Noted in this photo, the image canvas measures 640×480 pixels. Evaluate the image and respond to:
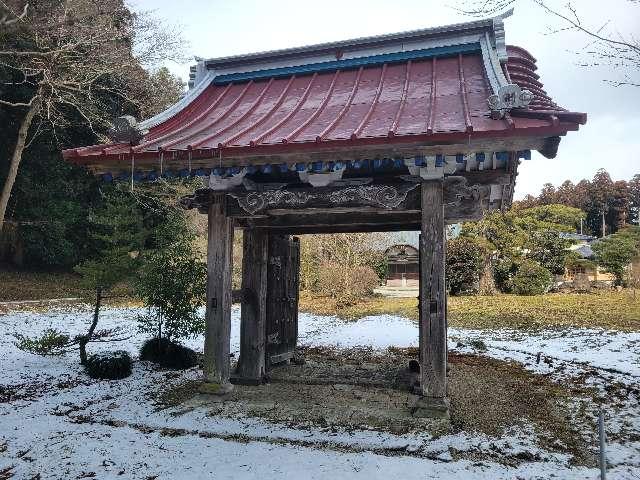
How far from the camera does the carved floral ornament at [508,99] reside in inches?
171

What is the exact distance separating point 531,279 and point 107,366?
765 inches

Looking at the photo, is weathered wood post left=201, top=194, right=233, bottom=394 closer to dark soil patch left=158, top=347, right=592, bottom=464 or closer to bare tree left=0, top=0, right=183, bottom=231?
dark soil patch left=158, top=347, right=592, bottom=464

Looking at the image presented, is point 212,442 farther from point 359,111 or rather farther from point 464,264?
point 464,264

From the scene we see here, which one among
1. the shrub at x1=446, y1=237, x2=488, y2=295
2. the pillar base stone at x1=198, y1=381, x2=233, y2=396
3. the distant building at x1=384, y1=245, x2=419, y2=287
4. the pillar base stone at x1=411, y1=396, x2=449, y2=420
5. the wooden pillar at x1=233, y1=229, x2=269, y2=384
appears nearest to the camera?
the pillar base stone at x1=411, y1=396, x2=449, y2=420

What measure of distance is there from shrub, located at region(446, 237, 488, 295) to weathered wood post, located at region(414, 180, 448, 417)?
17004mm

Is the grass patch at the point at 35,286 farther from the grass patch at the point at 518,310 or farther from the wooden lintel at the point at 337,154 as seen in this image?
the wooden lintel at the point at 337,154

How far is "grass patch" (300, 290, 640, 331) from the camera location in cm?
1366

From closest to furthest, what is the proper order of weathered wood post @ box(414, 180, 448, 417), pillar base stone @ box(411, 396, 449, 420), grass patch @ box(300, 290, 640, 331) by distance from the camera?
pillar base stone @ box(411, 396, 449, 420) < weathered wood post @ box(414, 180, 448, 417) < grass patch @ box(300, 290, 640, 331)

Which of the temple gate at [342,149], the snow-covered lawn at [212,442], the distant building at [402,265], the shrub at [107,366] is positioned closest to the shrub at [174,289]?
the shrub at [107,366]

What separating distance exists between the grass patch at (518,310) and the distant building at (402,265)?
10.6m

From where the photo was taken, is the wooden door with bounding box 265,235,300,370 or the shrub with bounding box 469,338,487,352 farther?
the shrub with bounding box 469,338,487,352

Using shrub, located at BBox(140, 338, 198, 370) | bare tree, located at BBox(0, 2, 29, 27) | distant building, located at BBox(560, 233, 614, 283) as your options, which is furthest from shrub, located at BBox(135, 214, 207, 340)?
distant building, located at BBox(560, 233, 614, 283)

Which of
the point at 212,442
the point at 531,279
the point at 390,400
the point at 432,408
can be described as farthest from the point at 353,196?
the point at 531,279

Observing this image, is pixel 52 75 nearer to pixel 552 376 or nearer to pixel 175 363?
pixel 175 363
